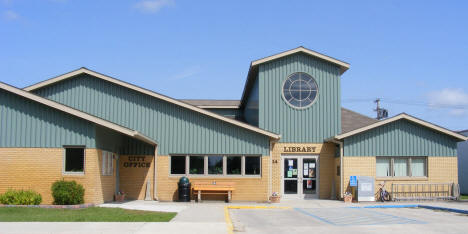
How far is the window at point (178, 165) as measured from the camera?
24.6 m

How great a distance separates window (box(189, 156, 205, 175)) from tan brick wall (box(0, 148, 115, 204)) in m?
5.31

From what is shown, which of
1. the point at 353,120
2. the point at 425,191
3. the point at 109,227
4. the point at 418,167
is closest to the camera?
the point at 109,227

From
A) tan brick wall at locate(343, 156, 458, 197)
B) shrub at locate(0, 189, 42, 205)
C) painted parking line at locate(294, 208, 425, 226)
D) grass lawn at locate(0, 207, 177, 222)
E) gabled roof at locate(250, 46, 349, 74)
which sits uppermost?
gabled roof at locate(250, 46, 349, 74)

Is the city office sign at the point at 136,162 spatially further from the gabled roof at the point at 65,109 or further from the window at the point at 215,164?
the gabled roof at the point at 65,109

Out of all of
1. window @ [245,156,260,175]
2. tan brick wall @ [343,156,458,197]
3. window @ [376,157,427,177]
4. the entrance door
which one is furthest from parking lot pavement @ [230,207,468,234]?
the entrance door

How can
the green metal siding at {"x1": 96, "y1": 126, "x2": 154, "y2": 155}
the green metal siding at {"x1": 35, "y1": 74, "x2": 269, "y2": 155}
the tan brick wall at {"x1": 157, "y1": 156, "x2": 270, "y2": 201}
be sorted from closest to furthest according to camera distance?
the green metal siding at {"x1": 96, "y1": 126, "x2": 154, "y2": 155} → the tan brick wall at {"x1": 157, "y1": 156, "x2": 270, "y2": 201} → the green metal siding at {"x1": 35, "y1": 74, "x2": 269, "y2": 155}

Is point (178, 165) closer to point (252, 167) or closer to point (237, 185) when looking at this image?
point (237, 185)

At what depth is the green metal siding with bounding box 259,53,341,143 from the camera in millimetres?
26312

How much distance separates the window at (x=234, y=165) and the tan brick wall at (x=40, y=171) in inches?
253

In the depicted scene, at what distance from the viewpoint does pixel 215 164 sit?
24.6 meters

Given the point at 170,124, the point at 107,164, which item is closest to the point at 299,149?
the point at 170,124

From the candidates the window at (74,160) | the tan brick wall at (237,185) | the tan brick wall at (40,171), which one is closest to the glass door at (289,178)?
the tan brick wall at (237,185)

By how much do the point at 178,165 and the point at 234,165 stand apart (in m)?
2.59

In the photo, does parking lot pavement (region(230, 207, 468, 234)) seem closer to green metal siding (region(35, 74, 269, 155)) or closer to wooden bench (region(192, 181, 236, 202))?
wooden bench (region(192, 181, 236, 202))
